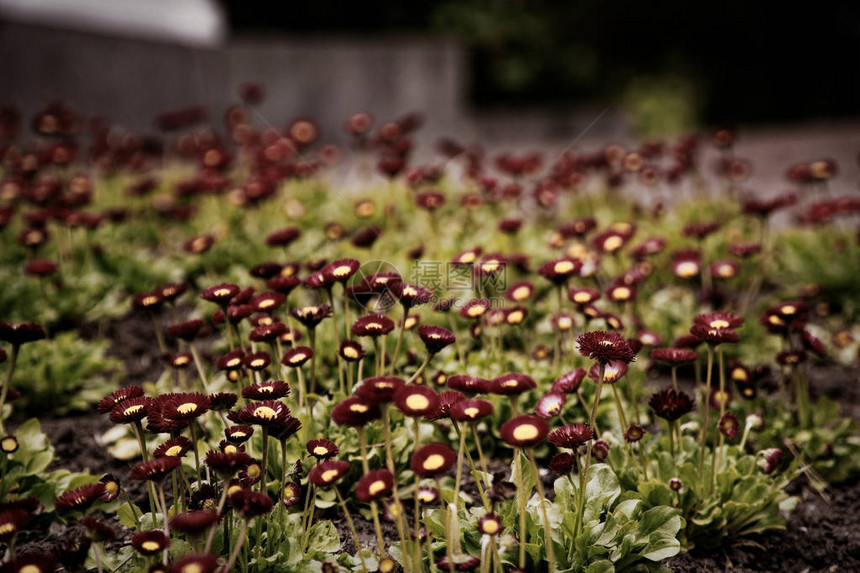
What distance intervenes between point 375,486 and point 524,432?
33 cm

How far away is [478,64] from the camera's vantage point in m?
12.9

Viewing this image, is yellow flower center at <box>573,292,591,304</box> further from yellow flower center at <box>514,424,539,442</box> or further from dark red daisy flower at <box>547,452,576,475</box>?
yellow flower center at <box>514,424,539,442</box>

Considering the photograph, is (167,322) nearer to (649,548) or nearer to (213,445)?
(213,445)

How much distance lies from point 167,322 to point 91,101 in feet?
19.2

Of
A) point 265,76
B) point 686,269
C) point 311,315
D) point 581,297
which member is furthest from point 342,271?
point 265,76

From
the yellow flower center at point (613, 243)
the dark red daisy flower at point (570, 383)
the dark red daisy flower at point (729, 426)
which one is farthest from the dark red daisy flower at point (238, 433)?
the yellow flower center at point (613, 243)

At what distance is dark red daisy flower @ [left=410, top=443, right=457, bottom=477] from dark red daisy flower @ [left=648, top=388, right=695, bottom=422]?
0.76m

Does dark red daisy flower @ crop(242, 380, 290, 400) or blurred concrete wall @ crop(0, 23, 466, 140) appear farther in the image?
blurred concrete wall @ crop(0, 23, 466, 140)

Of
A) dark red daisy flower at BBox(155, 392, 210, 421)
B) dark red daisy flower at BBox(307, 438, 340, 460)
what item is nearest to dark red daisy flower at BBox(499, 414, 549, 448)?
dark red daisy flower at BBox(307, 438, 340, 460)

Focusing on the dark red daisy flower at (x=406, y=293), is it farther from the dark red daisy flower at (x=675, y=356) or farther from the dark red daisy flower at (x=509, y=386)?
the dark red daisy flower at (x=675, y=356)

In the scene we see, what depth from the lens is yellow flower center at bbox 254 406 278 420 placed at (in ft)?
5.28

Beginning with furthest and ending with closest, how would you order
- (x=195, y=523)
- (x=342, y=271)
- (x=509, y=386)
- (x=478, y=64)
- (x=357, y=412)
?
(x=478, y=64) < (x=342, y=271) < (x=509, y=386) < (x=357, y=412) < (x=195, y=523)

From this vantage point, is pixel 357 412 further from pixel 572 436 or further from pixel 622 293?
pixel 622 293

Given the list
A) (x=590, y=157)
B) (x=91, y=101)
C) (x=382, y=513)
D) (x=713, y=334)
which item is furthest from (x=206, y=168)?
(x=91, y=101)
